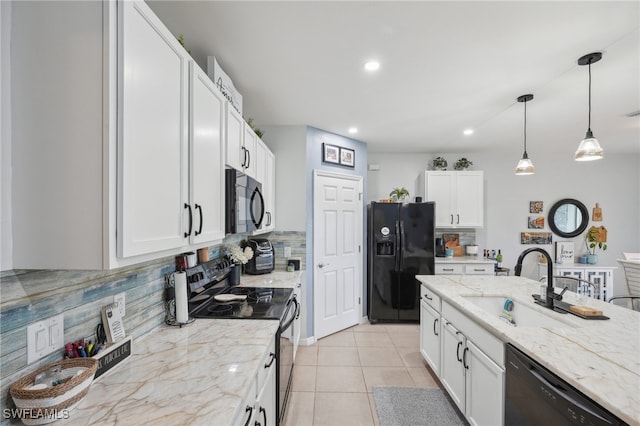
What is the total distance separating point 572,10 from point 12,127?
2437 mm

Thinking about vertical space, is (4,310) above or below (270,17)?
below

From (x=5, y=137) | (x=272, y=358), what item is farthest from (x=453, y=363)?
(x=5, y=137)

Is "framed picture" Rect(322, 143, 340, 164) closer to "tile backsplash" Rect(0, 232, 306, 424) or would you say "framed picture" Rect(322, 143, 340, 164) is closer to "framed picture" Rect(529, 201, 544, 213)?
"tile backsplash" Rect(0, 232, 306, 424)

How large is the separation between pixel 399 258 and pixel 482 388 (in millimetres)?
2314

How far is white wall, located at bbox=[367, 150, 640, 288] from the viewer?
4.73 meters

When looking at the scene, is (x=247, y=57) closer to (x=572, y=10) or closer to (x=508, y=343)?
(x=572, y=10)

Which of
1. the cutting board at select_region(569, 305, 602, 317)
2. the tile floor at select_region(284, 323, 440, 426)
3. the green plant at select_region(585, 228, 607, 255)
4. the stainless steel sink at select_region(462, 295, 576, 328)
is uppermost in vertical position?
the green plant at select_region(585, 228, 607, 255)

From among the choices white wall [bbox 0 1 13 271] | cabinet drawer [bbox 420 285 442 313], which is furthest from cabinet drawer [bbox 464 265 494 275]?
white wall [bbox 0 1 13 271]

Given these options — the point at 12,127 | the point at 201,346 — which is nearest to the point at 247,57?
the point at 12,127

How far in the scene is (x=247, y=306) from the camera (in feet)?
6.28

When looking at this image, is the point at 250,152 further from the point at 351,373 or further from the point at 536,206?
the point at 536,206

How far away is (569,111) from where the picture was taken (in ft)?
9.54

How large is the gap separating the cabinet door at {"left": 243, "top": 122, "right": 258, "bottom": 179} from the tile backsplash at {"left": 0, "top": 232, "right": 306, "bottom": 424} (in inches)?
37.2

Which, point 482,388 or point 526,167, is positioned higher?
point 526,167
